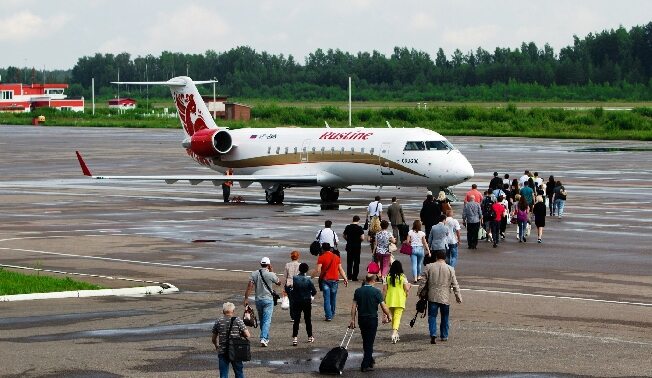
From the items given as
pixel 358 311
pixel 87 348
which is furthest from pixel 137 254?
pixel 358 311

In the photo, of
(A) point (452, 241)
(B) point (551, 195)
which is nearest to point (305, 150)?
(B) point (551, 195)

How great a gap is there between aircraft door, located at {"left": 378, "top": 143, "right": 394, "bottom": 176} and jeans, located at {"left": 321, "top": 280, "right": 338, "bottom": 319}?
25.3 metres

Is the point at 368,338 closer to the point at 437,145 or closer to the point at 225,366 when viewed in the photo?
the point at 225,366

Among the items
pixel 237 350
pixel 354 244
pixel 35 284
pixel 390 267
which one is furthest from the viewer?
pixel 354 244

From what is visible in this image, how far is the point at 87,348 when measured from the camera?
2216 cm

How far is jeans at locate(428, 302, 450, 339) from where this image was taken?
22750 millimetres

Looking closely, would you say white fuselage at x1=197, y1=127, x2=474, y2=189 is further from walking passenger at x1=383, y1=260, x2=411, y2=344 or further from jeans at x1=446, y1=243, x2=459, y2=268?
walking passenger at x1=383, y1=260, x2=411, y2=344

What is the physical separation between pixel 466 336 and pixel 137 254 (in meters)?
15.0

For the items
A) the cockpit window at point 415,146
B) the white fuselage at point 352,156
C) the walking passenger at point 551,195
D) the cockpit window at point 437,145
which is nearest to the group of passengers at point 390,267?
the walking passenger at point 551,195

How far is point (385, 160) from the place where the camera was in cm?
5041

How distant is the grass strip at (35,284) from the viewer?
28.6 metres

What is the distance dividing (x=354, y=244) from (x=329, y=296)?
18.4 ft

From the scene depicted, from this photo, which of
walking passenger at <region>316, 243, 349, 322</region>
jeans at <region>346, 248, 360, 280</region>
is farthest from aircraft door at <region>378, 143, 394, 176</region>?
walking passenger at <region>316, 243, 349, 322</region>

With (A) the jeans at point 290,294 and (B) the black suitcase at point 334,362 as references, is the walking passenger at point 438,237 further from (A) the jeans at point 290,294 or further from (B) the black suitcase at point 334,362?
(B) the black suitcase at point 334,362
